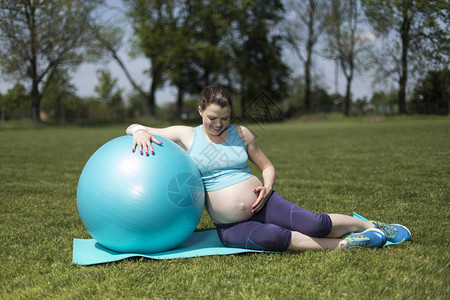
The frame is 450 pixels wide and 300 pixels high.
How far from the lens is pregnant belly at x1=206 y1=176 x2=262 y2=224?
3420 millimetres

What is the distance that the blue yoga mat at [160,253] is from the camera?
329 cm

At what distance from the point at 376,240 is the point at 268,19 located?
44.2m

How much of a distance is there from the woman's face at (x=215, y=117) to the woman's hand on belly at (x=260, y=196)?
0.65 m

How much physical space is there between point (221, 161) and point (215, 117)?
1.36 ft

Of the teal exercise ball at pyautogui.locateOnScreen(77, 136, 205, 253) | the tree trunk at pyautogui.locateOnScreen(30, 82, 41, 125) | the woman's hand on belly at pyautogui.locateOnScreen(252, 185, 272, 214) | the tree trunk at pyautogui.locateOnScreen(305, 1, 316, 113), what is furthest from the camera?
the tree trunk at pyautogui.locateOnScreen(305, 1, 316, 113)

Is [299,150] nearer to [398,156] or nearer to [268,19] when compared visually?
[398,156]

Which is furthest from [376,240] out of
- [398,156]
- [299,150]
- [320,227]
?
[299,150]

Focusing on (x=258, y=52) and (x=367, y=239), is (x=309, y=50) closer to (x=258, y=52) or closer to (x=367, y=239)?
(x=258, y=52)

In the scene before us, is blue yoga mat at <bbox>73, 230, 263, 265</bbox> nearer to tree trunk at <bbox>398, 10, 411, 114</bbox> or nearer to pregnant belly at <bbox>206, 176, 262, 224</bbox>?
pregnant belly at <bbox>206, 176, 262, 224</bbox>

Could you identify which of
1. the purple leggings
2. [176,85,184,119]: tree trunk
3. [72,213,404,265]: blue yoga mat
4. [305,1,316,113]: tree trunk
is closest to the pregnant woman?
the purple leggings

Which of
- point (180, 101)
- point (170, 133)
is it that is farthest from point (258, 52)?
point (170, 133)

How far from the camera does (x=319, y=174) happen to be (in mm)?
7527

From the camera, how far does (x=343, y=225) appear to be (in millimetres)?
3482

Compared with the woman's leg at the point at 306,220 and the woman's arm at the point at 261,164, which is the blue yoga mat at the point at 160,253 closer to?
the woman's leg at the point at 306,220
